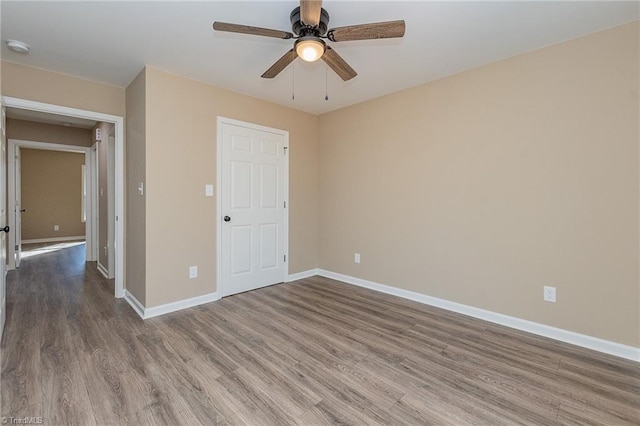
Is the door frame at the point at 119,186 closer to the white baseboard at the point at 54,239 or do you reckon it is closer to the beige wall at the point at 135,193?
the beige wall at the point at 135,193

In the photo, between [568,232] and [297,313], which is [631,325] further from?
[297,313]

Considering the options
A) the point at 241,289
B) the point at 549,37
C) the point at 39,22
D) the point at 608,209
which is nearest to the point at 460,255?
the point at 608,209

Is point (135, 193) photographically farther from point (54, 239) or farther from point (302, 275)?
point (54, 239)

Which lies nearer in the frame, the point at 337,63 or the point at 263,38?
the point at 337,63

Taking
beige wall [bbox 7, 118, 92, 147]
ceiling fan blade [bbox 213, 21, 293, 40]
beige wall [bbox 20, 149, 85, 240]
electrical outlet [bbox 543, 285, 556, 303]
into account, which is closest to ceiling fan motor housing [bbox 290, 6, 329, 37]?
ceiling fan blade [bbox 213, 21, 293, 40]

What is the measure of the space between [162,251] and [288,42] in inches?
92.2

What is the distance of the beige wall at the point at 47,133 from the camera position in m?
4.59

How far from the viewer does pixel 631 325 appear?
6.95 ft

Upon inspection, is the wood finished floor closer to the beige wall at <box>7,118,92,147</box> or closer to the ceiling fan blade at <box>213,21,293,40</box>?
the ceiling fan blade at <box>213,21,293,40</box>

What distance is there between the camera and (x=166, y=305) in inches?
118

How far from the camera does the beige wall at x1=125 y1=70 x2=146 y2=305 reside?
291 centimetres

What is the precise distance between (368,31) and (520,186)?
6.36ft

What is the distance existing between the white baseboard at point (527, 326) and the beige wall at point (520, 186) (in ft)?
0.18

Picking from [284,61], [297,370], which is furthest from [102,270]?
[284,61]
